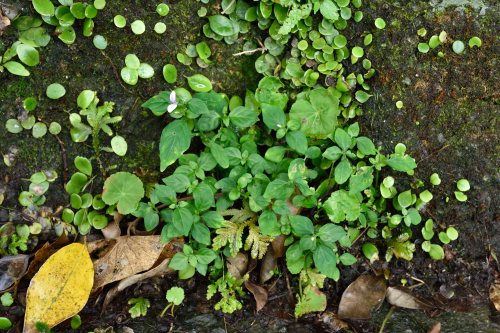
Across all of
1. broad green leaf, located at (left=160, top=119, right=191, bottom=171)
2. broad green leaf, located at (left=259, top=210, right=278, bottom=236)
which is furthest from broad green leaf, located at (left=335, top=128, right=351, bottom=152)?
broad green leaf, located at (left=160, top=119, right=191, bottom=171)

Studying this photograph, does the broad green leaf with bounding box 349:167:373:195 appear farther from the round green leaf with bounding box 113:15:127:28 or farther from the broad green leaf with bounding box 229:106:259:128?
the round green leaf with bounding box 113:15:127:28

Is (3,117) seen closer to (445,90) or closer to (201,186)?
(201,186)

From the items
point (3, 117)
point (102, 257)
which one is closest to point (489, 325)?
point (102, 257)

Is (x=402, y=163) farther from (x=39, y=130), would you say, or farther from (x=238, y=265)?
(x=39, y=130)

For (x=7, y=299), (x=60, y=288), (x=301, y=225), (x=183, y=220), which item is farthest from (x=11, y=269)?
(x=301, y=225)

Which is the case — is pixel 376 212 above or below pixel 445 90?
below

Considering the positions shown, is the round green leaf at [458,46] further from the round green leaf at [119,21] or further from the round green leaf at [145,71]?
the round green leaf at [119,21]
